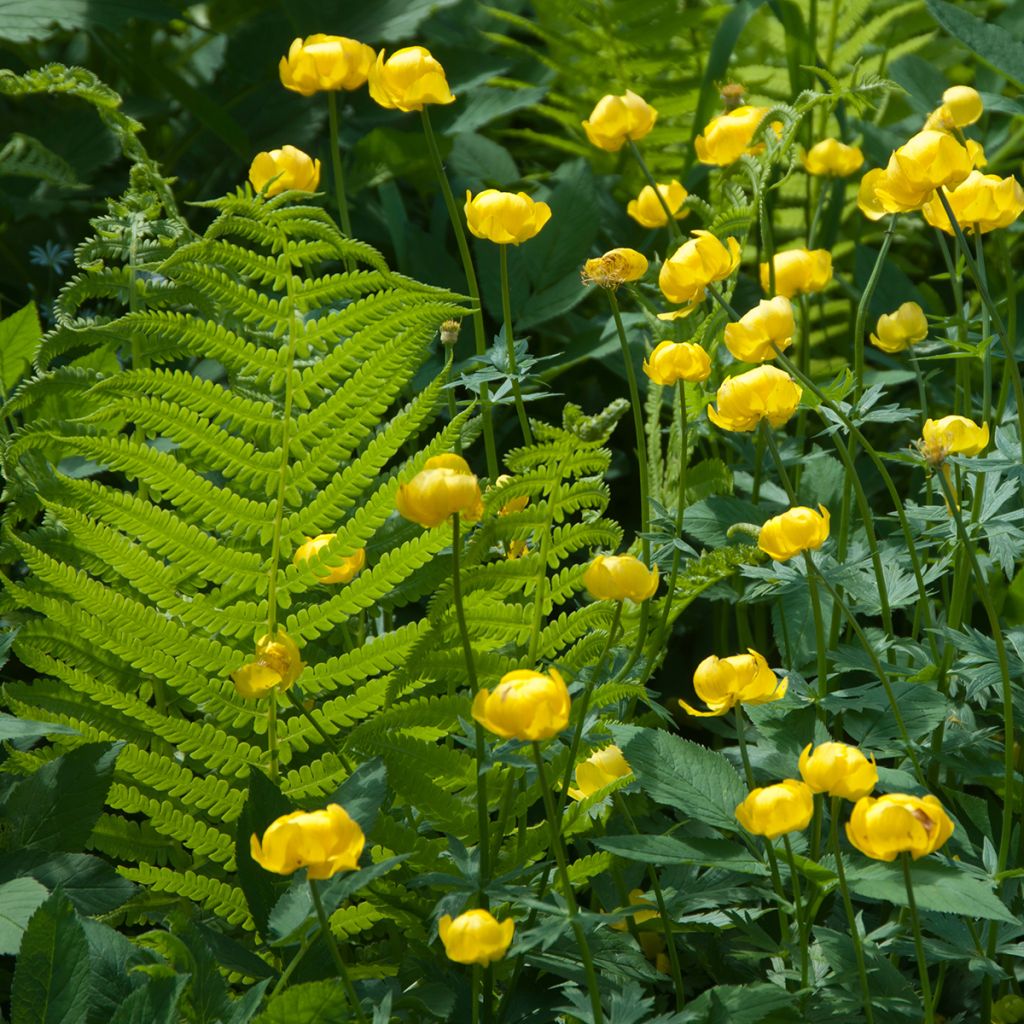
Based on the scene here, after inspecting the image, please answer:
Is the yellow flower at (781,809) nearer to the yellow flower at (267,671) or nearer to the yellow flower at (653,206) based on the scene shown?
the yellow flower at (267,671)

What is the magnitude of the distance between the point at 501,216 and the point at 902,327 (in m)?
0.40

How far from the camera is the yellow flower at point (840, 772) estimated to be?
734mm

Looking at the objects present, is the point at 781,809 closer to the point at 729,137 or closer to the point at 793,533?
the point at 793,533

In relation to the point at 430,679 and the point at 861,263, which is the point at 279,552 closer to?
the point at 430,679

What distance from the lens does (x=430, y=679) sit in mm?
962

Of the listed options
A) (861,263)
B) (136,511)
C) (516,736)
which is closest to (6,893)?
(136,511)

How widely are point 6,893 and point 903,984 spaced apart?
0.60m

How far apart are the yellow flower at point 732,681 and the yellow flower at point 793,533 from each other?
0.07 m

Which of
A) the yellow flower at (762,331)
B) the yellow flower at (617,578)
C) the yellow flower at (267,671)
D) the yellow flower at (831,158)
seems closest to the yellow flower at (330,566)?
the yellow flower at (267,671)

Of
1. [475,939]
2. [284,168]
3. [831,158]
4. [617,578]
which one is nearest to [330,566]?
[617,578]

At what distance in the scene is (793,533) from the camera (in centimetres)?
84

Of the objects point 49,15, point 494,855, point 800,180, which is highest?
point 49,15

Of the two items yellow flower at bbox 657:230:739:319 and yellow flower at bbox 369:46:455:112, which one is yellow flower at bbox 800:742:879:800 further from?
yellow flower at bbox 369:46:455:112

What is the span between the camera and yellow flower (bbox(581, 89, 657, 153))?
1198mm
